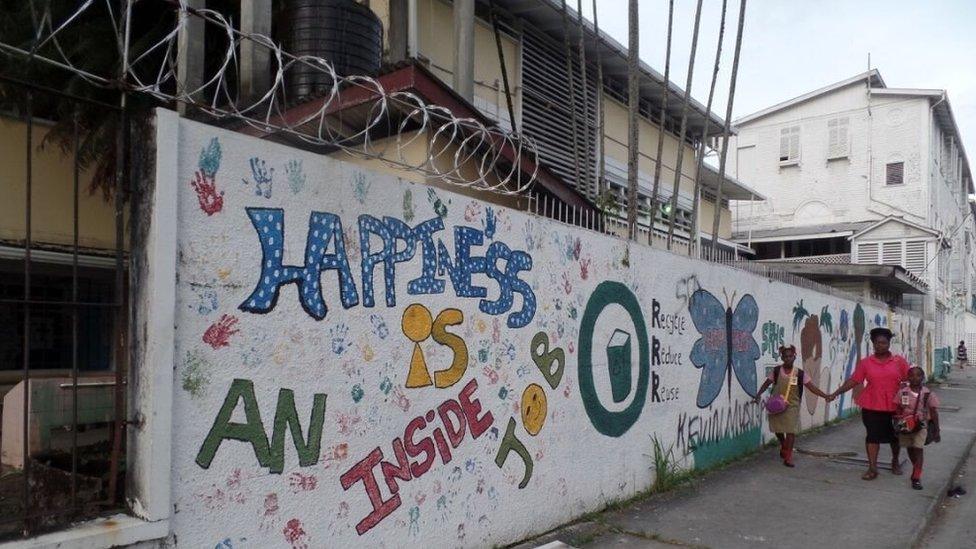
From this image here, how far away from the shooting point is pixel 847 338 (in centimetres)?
1430

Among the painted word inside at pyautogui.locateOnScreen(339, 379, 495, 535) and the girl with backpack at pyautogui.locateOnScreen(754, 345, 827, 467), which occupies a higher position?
the painted word inside at pyautogui.locateOnScreen(339, 379, 495, 535)

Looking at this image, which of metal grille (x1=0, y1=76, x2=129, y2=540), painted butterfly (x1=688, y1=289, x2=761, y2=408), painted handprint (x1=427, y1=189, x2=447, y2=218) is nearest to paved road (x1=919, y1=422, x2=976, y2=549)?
painted butterfly (x1=688, y1=289, x2=761, y2=408)

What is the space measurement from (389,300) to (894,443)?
6770 millimetres

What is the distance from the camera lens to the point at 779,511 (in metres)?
6.84

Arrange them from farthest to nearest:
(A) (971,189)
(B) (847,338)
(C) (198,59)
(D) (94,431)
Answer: (A) (971,189) → (B) (847,338) → (C) (198,59) → (D) (94,431)

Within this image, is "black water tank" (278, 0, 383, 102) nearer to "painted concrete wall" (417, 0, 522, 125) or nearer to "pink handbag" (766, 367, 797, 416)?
"painted concrete wall" (417, 0, 522, 125)

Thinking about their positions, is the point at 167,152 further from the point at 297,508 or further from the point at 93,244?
the point at 93,244

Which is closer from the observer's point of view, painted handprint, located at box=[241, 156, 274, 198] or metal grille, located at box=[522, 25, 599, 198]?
painted handprint, located at box=[241, 156, 274, 198]

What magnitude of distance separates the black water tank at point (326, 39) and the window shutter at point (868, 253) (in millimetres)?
26999

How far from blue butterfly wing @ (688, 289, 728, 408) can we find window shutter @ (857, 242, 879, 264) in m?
24.2

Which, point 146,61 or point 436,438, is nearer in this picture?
point 436,438

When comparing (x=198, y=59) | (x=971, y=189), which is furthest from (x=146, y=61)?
(x=971, y=189)

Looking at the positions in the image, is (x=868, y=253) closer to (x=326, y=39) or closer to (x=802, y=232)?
(x=802, y=232)

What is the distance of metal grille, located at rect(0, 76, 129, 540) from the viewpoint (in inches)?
125
